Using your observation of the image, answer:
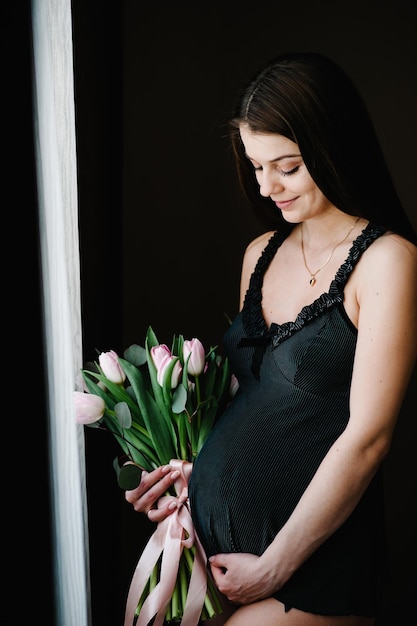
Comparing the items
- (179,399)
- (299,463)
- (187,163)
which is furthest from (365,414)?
(187,163)

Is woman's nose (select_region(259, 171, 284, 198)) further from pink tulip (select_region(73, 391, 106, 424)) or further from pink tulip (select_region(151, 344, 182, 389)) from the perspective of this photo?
pink tulip (select_region(73, 391, 106, 424))

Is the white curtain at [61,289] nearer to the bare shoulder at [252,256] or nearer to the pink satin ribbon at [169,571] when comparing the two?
the pink satin ribbon at [169,571]

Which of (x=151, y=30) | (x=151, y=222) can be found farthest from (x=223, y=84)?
(x=151, y=222)

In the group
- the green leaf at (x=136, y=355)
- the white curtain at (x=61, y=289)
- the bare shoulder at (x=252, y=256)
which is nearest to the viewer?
the white curtain at (x=61, y=289)

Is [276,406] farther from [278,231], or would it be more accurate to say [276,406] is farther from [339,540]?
[278,231]

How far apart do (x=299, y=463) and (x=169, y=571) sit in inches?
10.9

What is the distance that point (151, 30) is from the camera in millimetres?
1871

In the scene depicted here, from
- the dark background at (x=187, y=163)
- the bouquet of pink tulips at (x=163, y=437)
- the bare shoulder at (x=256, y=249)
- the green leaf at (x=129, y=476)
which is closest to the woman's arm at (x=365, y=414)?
the bouquet of pink tulips at (x=163, y=437)

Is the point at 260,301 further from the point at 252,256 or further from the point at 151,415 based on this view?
the point at 151,415

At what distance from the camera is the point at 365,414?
3.42ft

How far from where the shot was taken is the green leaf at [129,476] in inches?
45.1

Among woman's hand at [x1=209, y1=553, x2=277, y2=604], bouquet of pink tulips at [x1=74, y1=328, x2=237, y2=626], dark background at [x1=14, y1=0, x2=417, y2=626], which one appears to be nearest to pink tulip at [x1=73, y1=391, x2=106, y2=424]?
bouquet of pink tulips at [x1=74, y1=328, x2=237, y2=626]

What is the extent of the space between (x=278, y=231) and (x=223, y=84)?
0.81m

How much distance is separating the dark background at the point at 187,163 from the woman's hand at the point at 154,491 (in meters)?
0.33
